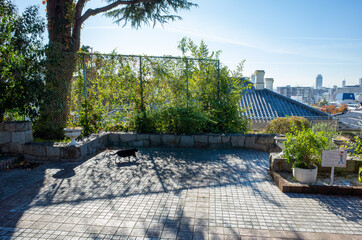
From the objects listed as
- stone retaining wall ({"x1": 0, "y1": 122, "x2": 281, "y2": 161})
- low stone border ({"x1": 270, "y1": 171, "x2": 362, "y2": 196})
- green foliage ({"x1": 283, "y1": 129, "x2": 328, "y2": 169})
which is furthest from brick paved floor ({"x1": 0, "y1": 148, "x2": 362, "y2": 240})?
stone retaining wall ({"x1": 0, "y1": 122, "x2": 281, "y2": 161})

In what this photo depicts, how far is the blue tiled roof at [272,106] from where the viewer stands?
18141 mm

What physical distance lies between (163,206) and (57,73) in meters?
5.09

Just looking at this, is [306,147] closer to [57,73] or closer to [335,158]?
[335,158]

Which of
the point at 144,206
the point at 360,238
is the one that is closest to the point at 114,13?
the point at 144,206

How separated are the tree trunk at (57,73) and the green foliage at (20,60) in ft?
0.79

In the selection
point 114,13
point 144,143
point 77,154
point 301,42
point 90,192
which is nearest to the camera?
point 90,192

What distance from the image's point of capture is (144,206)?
11.0 feet

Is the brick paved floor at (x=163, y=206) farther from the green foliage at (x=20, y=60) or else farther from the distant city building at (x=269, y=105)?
the distant city building at (x=269, y=105)

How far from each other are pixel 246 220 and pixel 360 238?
1.20m

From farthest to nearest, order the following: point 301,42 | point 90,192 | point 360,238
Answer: point 301,42, point 90,192, point 360,238

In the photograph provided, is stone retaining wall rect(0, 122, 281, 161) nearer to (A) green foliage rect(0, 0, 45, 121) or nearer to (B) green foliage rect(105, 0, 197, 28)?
(A) green foliage rect(0, 0, 45, 121)

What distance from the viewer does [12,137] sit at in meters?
5.67

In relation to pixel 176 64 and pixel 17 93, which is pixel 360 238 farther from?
pixel 17 93

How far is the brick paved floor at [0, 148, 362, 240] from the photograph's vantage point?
274cm
